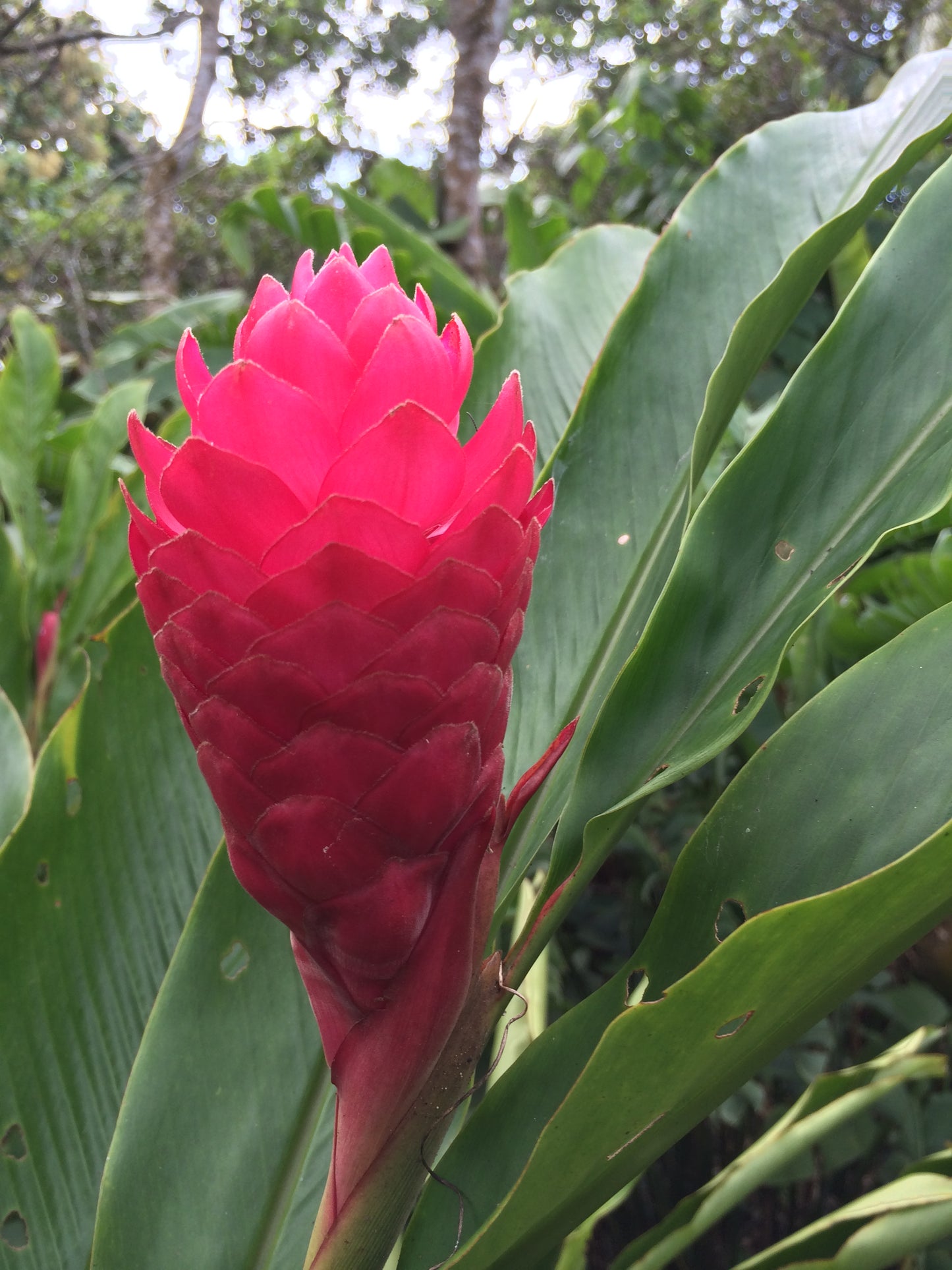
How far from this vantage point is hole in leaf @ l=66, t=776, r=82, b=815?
0.68 metres

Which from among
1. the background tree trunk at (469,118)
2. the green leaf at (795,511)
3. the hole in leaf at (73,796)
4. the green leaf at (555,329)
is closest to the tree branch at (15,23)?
the background tree trunk at (469,118)

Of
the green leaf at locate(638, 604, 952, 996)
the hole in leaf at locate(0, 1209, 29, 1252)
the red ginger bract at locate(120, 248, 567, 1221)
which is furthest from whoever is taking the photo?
the hole in leaf at locate(0, 1209, 29, 1252)

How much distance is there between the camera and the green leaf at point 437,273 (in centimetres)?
166

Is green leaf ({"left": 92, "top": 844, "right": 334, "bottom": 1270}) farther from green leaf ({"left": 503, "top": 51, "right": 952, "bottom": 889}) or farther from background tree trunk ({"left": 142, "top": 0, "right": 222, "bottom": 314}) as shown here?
background tree trunk ({"left": 142, "top": 0, "right": 222, "bottom": 314})

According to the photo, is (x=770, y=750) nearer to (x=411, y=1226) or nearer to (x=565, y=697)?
(x=565, y=697)

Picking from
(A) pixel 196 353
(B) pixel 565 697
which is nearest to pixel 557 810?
(B) pixel 565 697

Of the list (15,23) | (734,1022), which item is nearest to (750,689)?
(734,1022)

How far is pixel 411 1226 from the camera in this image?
0.57 m

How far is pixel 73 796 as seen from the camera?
2.24 ft

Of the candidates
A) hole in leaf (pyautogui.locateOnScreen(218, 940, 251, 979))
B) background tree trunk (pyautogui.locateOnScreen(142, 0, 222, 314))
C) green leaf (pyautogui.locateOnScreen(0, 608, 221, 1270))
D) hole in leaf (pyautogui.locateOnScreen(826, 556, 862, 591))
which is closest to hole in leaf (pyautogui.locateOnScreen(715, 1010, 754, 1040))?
hole in leaf (pyautogui.locateOnScreen(826, 556, 862, 591))

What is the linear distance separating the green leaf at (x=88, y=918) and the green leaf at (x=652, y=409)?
28 centimetres

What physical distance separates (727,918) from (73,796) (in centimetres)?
48

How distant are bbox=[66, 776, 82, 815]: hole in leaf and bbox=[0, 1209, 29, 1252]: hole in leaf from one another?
0.27m

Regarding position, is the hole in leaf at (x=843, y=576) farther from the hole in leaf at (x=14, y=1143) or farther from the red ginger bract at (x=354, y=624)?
the hole in leaf at (x=14, y=1143)
